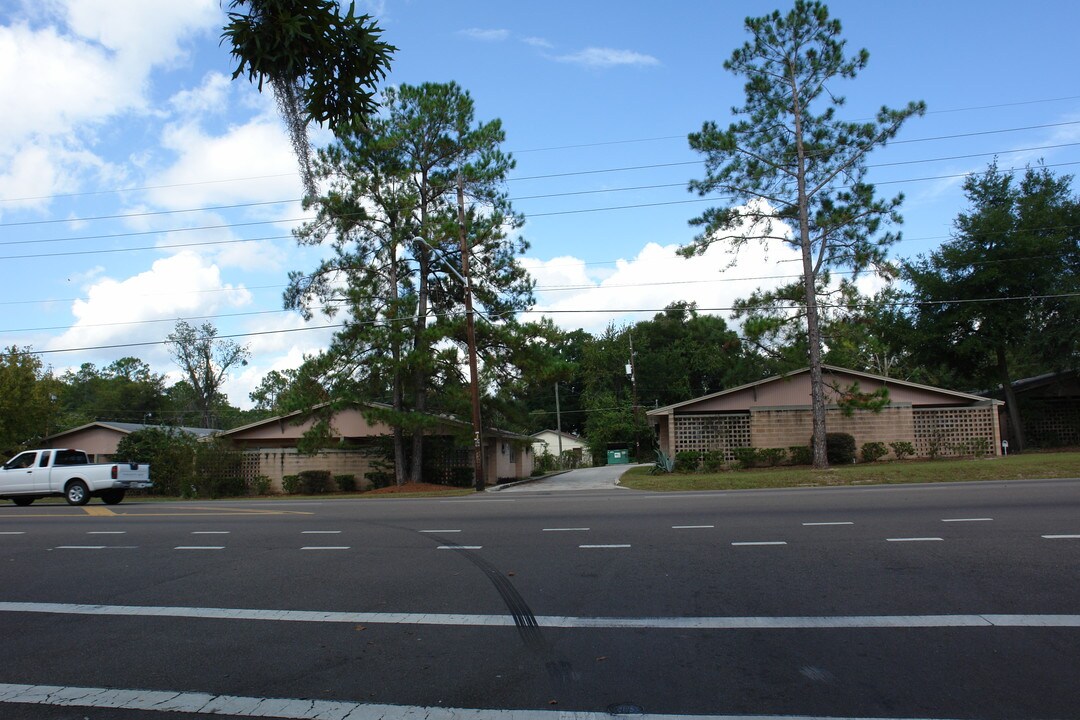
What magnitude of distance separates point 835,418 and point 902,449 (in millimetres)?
2644

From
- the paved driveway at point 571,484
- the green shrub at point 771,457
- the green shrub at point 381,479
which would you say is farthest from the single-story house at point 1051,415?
the green shrub at point 381,479

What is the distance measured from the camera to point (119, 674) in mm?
5516

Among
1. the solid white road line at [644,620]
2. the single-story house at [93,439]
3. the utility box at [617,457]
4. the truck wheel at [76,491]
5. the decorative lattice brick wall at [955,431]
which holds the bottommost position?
the utility box at [617,457]

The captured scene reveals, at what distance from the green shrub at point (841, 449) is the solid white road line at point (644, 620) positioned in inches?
919

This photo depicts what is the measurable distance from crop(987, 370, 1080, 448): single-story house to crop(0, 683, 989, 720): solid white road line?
35.0m

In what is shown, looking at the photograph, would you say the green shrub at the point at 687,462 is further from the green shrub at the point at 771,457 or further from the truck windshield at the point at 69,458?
the truck windshield at the point at 69,458

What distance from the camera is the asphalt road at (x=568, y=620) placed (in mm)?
4785

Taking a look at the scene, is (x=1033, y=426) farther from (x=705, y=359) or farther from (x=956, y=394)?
(x=705, y=359)

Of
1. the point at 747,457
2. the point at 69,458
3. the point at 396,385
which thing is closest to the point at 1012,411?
the point at 747,457

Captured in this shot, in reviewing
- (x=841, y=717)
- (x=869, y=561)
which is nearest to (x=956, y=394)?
(x=869, y=561)

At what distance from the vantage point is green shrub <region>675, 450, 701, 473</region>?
2916cm

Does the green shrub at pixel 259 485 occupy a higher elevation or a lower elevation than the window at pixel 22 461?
lower

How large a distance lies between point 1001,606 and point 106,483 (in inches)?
926

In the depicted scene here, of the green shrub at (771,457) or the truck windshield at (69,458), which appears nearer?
the truck windshield at (69,458)
